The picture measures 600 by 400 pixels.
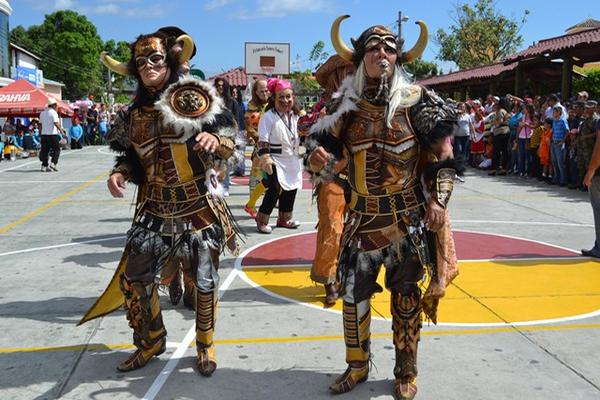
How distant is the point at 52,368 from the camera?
407cm

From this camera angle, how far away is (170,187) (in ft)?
13.2

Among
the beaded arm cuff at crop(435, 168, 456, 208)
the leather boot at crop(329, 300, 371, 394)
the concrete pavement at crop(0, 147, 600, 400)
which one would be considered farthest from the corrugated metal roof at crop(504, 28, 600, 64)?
the leather boot at crop(329, 300, 371, 394)

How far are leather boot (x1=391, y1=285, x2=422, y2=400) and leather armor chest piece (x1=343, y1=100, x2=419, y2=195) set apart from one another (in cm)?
63

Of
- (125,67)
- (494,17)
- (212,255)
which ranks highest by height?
(494,17)

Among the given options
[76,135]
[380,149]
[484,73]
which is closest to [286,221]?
[380,149]

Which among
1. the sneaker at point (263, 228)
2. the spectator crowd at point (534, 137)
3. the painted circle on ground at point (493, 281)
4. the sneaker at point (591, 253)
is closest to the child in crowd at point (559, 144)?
the spectator crowd at point (534, 137)

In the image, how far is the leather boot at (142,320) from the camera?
4.02 meters

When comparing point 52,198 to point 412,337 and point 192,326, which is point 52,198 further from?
point 412,337

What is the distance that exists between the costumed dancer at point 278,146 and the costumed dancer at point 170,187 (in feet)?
12.3

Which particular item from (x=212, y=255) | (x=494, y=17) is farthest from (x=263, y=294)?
(x=494, y=17)

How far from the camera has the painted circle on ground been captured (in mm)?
5191

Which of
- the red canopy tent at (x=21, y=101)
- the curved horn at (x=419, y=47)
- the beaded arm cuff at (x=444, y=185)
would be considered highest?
the red canopy tent at (x=21, y=101)

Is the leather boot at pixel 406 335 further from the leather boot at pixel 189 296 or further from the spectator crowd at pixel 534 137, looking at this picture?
the spectator crowd at pixel 534 137

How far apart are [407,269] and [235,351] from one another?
149cm
